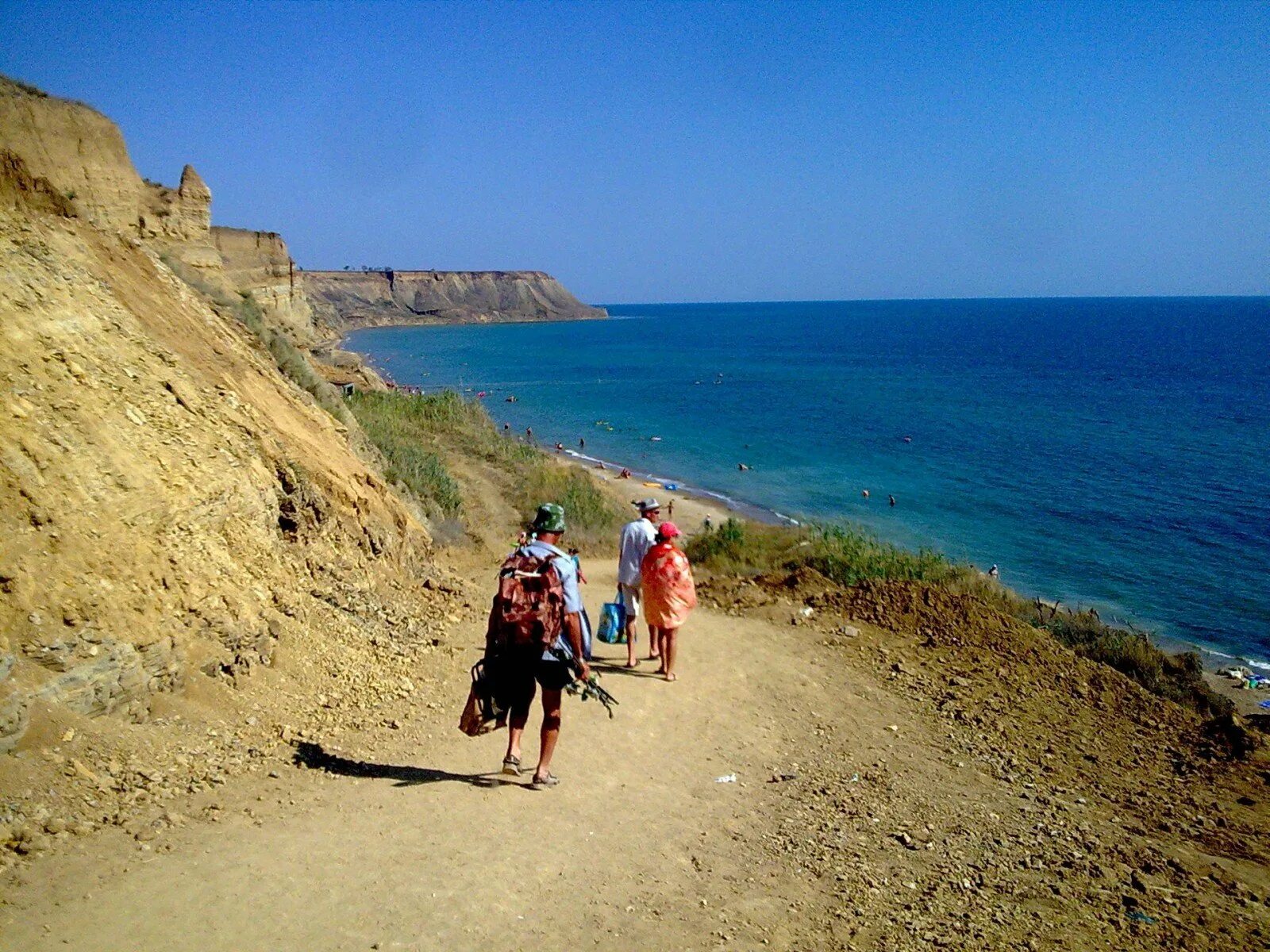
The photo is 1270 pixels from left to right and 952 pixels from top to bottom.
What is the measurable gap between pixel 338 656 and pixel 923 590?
7075mm

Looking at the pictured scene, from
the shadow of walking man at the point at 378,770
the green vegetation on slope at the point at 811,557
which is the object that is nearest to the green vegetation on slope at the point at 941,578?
the green vegetation on slope at the point at 811,557

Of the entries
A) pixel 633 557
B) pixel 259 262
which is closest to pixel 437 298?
pixel 259 262

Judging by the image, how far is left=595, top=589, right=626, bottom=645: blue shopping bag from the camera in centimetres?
810

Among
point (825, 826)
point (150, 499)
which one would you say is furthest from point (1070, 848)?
point (150, 499)

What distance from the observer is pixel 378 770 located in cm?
548

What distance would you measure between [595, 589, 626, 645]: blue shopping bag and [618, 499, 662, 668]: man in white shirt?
6 centimetres

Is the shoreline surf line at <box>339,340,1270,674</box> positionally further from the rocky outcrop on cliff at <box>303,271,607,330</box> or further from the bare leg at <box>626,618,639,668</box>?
the rocky outcrop on cliff at <box>303,271,607,330</box>

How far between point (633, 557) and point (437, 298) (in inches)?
6004

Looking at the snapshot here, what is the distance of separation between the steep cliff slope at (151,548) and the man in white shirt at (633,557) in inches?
73.2

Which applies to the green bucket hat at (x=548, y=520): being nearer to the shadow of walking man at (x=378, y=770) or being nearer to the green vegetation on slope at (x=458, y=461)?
the shadow of walking man at (x=378, y=770)

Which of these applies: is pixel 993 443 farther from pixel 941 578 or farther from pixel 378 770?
pixel 378 770

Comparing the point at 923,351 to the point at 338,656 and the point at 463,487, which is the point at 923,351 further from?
the point at 338,656

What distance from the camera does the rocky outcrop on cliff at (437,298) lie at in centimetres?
13450

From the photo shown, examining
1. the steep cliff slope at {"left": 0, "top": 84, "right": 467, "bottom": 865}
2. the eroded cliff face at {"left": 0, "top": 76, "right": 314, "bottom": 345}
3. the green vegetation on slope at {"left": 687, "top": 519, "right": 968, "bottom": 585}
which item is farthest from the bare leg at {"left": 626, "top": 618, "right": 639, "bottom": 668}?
the eroded cliff face at {"left": 0, "top": 76, "right": 314, "bottom": 345}
